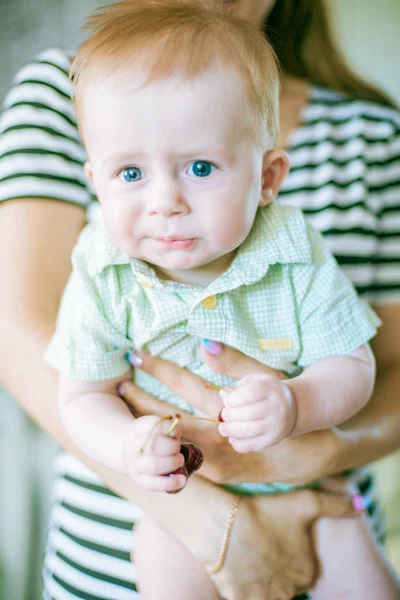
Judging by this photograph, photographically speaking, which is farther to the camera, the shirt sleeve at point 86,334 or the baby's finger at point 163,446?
the shirt sleeve at point 86,334

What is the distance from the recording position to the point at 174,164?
58 cm

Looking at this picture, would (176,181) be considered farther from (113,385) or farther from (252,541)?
(252,541)

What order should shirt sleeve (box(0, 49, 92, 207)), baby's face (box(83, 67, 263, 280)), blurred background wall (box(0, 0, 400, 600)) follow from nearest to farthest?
baby's face (box(83, 67, 263, 280))
shirt sleeve (box(0, 49, 92, 207))
blurred background wall (box(0, 0, 400, 600))

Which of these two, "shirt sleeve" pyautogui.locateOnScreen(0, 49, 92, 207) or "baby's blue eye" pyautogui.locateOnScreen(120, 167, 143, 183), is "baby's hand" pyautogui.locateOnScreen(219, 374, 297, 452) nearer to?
"baby's blue eye" pyautogui.locateOnScreen(120, 167, 143, 183)

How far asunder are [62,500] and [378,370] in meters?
0.58

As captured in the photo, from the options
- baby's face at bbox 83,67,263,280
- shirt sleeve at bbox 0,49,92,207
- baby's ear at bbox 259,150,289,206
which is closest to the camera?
baby's face at bbox 83,67,263,280

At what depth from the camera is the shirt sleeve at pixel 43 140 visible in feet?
3.09

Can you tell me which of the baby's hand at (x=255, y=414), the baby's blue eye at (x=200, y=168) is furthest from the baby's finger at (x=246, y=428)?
the baby's blue eye at (x=200, y=168)

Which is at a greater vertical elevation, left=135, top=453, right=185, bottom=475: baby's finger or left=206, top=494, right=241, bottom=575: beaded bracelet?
left=135, top=453, right=185, bottom=475: baby's finger

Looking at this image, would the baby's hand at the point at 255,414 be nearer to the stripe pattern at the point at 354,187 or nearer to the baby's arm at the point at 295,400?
the baby's arm at the point at 295,400

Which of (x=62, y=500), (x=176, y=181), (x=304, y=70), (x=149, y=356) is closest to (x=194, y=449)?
(x=149, y=356)

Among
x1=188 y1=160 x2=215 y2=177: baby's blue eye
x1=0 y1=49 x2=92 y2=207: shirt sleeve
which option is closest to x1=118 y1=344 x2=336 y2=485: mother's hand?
x1=188 y1=160 x2=215 y2=177: baby's blue eye

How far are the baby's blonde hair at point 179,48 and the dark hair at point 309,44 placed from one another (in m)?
0.63

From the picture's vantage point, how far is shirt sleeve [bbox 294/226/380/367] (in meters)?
0.72
